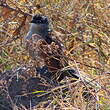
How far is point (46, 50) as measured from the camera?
11.7 ft

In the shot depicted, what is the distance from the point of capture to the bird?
Answer: 3.50 m

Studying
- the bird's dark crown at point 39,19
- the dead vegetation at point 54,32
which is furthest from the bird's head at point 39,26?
the dead vegetation at point 54,32

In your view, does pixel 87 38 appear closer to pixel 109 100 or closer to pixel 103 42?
pixel 103 42

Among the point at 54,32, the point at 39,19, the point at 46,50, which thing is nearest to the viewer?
the point at 46,50


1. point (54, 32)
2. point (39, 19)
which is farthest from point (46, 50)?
point (39, 19)

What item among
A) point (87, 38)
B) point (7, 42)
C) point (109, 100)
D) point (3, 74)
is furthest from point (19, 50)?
point (109, 100)

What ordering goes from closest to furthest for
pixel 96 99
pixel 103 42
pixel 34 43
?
1. pixel 96 99
2. pixel 34 43
3. pixel 103 42

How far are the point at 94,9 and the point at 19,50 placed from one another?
3.90 ft

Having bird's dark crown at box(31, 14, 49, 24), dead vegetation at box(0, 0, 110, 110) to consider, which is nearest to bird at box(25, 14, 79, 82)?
bird's dark crown at box(31, 14, 49, 24)

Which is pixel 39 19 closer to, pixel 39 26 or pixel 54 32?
pixel 39 26

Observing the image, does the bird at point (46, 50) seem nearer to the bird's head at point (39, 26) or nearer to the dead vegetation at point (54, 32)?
the bird's head at point (39, 26)

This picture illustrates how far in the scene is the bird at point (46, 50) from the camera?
11.5 feet

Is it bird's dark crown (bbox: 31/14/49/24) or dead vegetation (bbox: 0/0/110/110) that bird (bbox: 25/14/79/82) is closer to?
bird's dark crown (bbox: 31/14/49/24)

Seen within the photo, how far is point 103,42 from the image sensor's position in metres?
4.58
